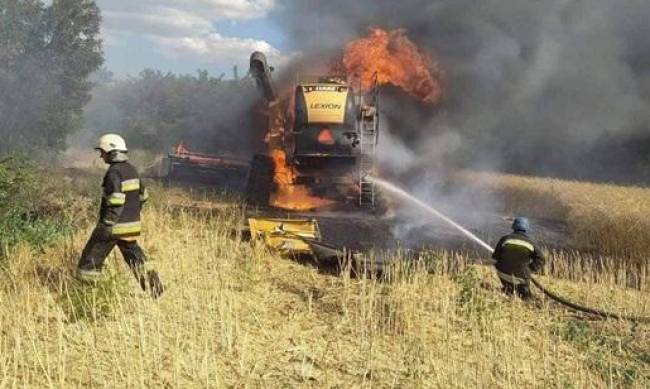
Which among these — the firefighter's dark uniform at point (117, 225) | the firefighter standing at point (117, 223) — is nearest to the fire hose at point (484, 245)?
the firefighter standing at point (117, 223)

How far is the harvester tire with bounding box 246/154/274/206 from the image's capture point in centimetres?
1524

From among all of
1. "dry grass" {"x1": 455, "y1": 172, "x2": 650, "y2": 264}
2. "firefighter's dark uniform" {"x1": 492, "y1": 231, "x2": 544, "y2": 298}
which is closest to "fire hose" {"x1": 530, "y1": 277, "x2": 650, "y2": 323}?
"firefighter's dark uniform" {"x1": 492, "y1": 231, "x2": 544, "y2": 298}

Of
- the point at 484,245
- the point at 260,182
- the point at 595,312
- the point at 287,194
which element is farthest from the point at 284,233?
the point at 260,182

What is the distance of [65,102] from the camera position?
1202 inches

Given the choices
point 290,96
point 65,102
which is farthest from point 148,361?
point 65,102

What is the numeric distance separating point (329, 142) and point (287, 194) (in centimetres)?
206

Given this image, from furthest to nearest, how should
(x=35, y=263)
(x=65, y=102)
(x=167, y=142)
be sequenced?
(x=167, y=142) < (x=65, y=102) < (x=35, y=263)

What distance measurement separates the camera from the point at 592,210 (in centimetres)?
1752

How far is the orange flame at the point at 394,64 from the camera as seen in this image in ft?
58.9

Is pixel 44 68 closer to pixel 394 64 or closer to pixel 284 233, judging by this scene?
pixel 394 64

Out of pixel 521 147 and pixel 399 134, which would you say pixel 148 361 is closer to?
pixel 399 134

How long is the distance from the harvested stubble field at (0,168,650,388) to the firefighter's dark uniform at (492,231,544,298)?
A: 0.25m

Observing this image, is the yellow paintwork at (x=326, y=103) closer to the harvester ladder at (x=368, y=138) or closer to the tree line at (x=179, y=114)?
the harvester ladder at (x=368, y=138)

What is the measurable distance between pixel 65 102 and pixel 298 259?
82.8 feet
